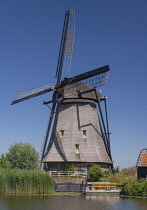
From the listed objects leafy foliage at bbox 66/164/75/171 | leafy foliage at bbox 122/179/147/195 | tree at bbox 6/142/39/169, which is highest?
tree at bbox 6/142/39/169

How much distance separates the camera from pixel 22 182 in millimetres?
28375

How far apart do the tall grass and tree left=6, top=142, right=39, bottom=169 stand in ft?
37.0

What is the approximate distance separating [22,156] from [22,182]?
40.4 feet

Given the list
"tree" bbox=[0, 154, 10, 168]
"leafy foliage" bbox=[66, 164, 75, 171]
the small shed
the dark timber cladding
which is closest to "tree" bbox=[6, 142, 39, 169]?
"tree" bbox=[0, 154, 10, 168]

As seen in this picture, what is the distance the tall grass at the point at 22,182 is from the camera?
28047 mm

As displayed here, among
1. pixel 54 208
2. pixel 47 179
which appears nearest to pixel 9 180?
pixel 47 179

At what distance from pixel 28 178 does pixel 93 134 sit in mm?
11375

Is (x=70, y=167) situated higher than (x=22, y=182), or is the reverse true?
(x=70, y=167)

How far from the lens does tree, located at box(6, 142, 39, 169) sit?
132 ft

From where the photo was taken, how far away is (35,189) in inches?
1128

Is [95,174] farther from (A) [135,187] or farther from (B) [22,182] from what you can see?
(B) [22,182]

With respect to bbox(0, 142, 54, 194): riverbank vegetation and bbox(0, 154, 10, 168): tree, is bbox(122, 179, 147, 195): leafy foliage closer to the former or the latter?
bbox(0, 142, 54, 194): riverbank vegetation

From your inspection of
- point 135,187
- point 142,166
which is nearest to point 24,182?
point 135,187

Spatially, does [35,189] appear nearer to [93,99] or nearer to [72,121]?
[72,121]
